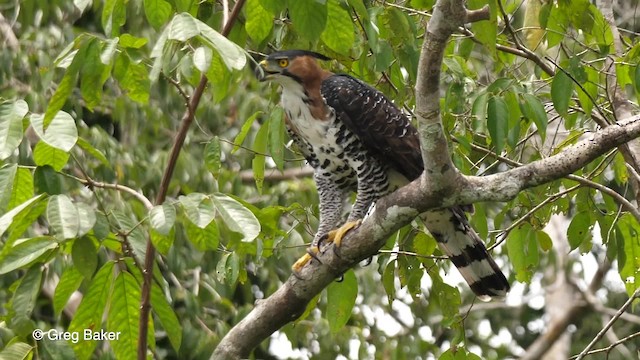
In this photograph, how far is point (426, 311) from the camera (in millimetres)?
7848

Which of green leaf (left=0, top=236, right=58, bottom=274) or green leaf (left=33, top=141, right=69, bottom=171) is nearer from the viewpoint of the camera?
green leaf (left=0, top=236, right=58, bottom=274)

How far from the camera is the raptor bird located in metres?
3.88

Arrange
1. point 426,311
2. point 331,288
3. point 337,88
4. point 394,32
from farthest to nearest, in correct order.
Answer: point 426,311 < point 337,88 < point 331,288 < point 394,32

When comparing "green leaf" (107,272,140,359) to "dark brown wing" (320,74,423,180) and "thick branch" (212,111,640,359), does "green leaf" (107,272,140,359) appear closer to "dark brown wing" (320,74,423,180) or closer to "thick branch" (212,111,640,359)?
"thick branch" (212,111,640,359)

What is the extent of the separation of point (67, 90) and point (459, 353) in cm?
178

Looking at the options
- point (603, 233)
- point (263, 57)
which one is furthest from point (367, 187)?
point (603, 233)

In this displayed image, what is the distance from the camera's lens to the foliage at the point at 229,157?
243 cm

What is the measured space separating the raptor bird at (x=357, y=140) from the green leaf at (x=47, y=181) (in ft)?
4.73

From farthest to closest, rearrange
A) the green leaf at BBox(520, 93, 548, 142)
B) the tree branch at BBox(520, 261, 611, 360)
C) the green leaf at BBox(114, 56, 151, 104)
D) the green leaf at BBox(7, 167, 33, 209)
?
the tree branch at BBox(520, 261, 611, 360) → the green leaf at BBox(520, 93, 548, 142) → the green leaf at BBox(114, 56, 151, 104) → the green leaf at BBox(7, 167, 33, 209)

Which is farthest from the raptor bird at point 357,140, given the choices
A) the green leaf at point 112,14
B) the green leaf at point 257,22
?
the green leaf at point 112,14

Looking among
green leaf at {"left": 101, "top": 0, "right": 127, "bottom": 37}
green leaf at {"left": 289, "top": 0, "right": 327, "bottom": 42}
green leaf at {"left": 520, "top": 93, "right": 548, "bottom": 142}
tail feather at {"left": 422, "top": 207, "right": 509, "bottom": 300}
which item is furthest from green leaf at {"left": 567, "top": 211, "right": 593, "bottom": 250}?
green leaf at {"left": 101, "top": 0, "right": 127, "bottom": 37}

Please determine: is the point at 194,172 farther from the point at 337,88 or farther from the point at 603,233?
the point at 603,233

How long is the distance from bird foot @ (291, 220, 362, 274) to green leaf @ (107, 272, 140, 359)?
29.5 inches

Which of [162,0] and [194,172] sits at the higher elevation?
[162,0]
